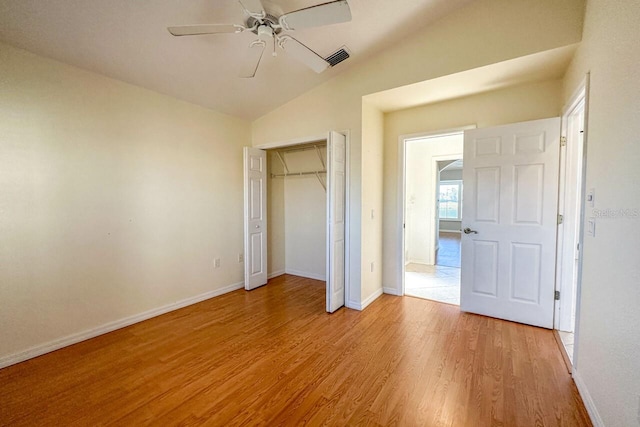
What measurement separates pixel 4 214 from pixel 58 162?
55 centimetres

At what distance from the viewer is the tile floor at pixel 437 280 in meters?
3.61

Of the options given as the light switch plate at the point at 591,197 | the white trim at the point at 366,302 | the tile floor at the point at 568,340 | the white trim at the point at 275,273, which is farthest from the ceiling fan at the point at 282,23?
the white trim at the point at 275,273

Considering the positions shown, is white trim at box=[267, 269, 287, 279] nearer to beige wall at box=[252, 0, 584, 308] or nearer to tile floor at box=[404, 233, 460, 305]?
beige wall at box=[252, 0, 584, 308]

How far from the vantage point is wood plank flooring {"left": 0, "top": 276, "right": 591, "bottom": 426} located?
5.33 feet

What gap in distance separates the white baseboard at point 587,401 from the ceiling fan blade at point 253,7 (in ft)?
10.3

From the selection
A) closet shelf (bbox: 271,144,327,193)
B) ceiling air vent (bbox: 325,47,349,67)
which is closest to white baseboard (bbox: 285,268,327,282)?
closet shelf (bbox: 271,144,327,193)

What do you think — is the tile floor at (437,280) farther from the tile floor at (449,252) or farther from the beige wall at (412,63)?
the beige wall at (412,63)

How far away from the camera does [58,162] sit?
2.33 m

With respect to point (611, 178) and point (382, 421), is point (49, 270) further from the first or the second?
point (611, 178)

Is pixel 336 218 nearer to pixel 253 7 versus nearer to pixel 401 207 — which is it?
pixel 401 207

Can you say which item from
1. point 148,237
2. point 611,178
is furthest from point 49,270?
point 611,178

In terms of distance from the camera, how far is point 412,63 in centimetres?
271

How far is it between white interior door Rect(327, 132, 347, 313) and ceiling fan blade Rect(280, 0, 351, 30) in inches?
51.5

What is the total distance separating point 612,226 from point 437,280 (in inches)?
119
